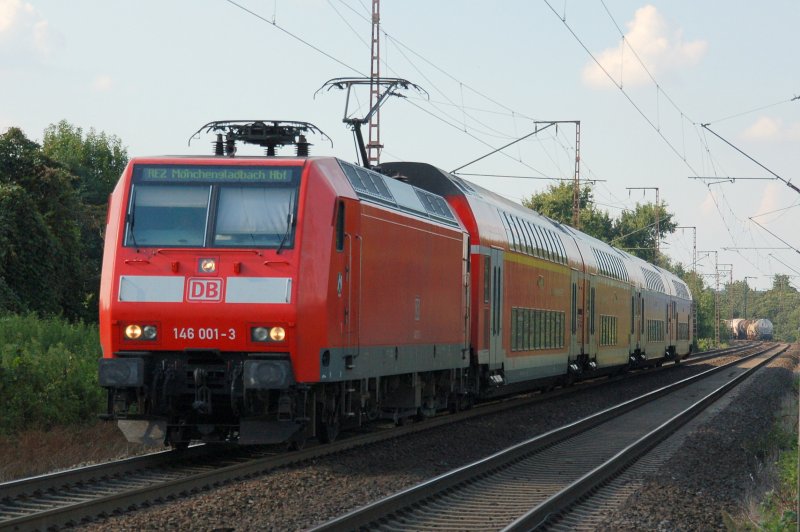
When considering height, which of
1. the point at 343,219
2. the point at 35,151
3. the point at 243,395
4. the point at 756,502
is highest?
Answer: the point at 35,151

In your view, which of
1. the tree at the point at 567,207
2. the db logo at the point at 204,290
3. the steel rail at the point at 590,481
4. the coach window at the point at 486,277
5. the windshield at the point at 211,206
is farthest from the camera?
the tree at the point at 567,207

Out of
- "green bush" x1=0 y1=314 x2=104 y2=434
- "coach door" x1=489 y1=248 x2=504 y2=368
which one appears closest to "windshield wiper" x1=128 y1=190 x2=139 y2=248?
"green bush" x1=0 y1=314 x2=104 y2=434

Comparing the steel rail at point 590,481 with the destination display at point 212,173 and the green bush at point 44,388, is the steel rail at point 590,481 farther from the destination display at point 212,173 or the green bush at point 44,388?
the green bush at point 44,388

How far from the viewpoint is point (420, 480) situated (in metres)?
12.1

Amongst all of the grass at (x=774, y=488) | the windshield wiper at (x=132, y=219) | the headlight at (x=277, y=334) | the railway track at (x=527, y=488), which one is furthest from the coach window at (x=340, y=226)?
the grass at (x=774, y=488)

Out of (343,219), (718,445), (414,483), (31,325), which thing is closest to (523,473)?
(414,483)

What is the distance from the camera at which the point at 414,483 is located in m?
11.9

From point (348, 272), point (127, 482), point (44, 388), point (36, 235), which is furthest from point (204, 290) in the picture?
point (36, 235)

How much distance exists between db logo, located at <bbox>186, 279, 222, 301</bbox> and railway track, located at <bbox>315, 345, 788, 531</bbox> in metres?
3.01

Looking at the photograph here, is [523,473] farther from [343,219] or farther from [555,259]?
[555,259]

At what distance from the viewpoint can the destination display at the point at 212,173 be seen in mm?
12648

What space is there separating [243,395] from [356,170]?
3396 millimetres

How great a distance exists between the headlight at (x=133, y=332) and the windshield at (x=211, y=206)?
0.89 meters

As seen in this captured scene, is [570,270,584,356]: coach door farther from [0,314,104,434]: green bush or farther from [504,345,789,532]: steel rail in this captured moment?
[0,314,104,434]: green bush
